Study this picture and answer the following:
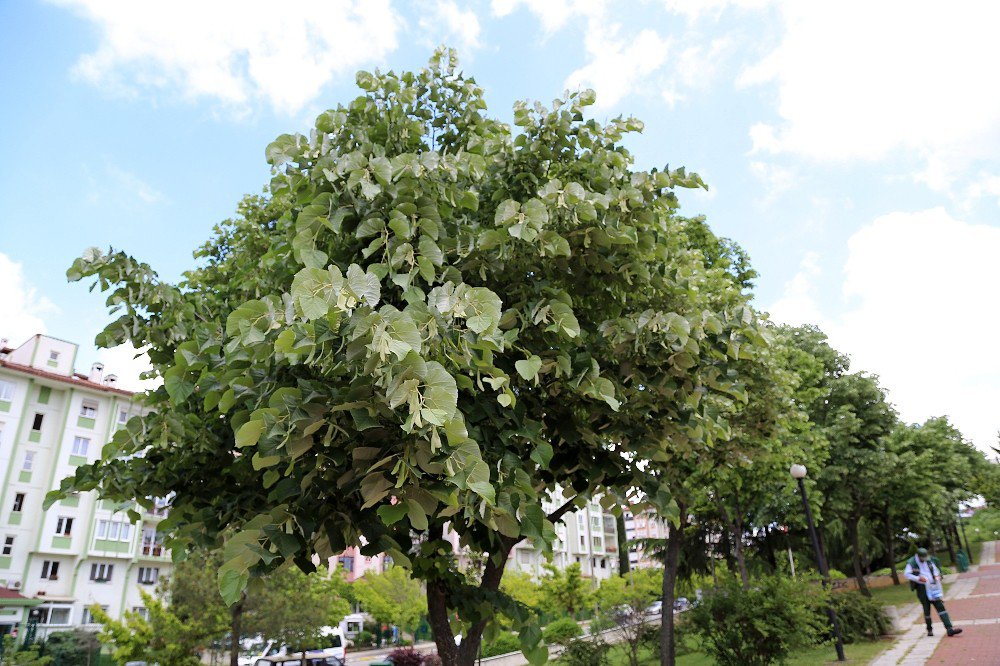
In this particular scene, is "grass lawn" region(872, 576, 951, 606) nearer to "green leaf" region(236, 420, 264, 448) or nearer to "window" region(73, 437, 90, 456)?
"green leaf" region(236, 420, 264, 448)

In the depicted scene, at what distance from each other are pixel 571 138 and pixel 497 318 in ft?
9.03

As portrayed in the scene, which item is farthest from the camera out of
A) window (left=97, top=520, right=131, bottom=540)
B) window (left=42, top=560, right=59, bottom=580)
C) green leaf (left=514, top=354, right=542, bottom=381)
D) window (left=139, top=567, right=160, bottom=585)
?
window (left=139, top=567, right=160, bottom=585)

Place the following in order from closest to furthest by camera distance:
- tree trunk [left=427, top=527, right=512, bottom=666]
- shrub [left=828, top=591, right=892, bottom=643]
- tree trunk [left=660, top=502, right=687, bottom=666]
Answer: tree trunk [left=427, top=527, right=512, bottom=666], tree trunk [left=660, top=502, right=687, bottom=666], shrub [left=828, top=591, right=892, bottom=643]

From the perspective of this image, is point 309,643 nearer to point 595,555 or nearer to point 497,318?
point 497,318

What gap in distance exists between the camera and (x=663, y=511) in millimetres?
5000

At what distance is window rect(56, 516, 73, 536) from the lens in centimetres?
3728

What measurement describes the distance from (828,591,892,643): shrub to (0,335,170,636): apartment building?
109ft

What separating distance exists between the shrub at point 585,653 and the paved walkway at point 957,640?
554 cm

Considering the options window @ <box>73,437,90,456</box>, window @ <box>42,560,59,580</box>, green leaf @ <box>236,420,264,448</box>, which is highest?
window @ <box>73,437,90,456</box>

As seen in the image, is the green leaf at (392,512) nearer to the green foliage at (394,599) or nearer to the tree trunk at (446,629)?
the tree trunk at (446,629)

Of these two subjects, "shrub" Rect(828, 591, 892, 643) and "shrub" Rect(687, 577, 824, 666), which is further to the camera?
"shrub" Rect(828, 591, 892, 643)

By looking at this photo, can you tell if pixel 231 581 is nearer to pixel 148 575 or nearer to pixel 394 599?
pixel 394 599

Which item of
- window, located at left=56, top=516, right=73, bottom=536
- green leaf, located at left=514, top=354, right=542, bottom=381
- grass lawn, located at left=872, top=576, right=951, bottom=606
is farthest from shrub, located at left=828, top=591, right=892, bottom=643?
window, located at left=56, top=516, right=73, bottom=536

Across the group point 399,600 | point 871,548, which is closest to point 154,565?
point 399,600
